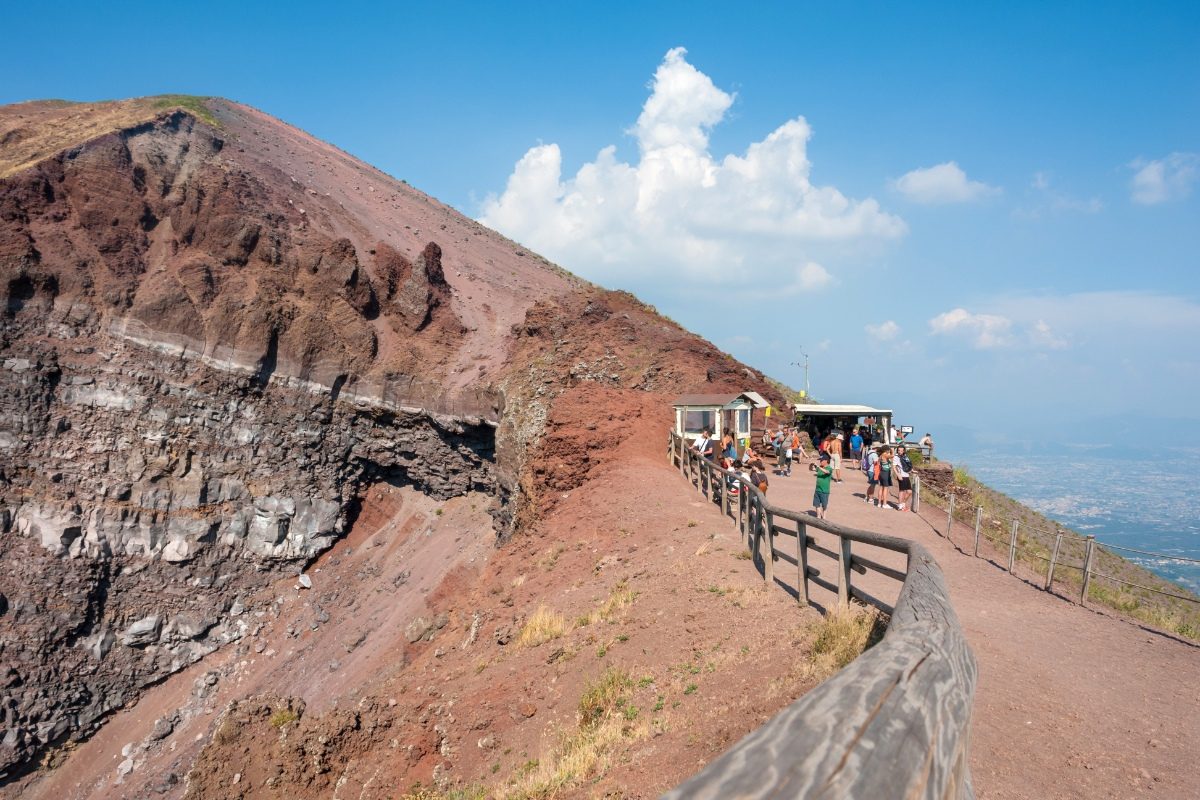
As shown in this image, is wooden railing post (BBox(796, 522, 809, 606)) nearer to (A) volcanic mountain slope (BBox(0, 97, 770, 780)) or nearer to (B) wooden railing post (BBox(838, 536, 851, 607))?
(B) wooden railing post (BBox(838, 536, 851, 607))

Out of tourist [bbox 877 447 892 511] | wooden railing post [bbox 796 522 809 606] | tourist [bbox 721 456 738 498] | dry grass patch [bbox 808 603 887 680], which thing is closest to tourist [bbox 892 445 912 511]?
tourist [bbox 877 447 892 511]

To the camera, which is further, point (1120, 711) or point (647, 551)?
point (647, 551)

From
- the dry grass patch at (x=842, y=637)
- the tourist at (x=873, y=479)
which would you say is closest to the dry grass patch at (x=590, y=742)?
the dry grass patch at (x=842, y=637)

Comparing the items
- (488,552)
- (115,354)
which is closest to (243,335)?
(115,354)

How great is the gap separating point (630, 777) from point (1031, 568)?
44.7 ft

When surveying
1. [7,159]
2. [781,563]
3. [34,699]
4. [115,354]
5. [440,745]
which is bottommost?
[34,699]

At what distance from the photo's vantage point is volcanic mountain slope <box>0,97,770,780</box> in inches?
981

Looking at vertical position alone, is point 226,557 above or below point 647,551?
below

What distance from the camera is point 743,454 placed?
2055 cm

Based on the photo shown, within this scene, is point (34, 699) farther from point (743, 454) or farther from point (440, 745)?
point (743, 454)

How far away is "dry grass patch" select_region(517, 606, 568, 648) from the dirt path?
641 centimetres

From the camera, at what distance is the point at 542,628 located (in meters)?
11.6

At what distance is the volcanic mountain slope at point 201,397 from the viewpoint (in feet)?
81.8

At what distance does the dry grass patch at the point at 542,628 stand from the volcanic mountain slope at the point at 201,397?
27.8ft
